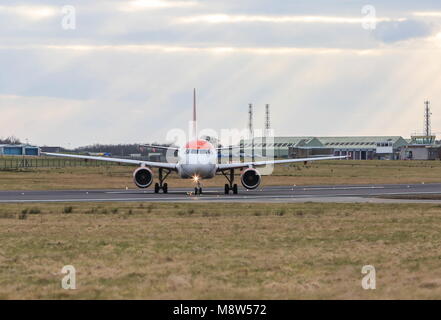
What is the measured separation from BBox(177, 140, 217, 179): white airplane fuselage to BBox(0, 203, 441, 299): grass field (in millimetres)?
17094

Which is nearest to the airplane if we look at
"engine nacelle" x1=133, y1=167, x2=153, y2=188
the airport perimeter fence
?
"engine nacelle" x1=133, y1=167, x2=153, y2=188

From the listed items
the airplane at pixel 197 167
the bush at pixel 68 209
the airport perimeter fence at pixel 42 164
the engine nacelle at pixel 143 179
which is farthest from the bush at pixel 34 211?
the airport perimeter fence at pixel 42 164

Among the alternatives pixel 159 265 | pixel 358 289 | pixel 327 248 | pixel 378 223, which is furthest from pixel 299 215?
pixel 358 289

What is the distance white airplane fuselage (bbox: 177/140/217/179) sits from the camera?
56.9 m

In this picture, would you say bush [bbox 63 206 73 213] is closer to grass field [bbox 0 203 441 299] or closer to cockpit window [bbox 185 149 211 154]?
grass field [bbox 0 203 441 299]

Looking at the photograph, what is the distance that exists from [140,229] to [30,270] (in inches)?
398

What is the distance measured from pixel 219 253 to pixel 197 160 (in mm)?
A: 33261

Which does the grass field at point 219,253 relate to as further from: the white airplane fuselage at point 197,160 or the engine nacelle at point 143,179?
the engine nacelle at point 143,179

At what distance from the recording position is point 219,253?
23.7m

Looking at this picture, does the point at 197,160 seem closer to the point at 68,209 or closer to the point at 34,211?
the point at 68,209

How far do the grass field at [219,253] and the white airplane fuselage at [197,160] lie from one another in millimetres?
17094

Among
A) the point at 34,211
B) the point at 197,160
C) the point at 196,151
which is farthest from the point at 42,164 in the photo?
the point at 34,211

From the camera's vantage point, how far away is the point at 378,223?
33562 mm
